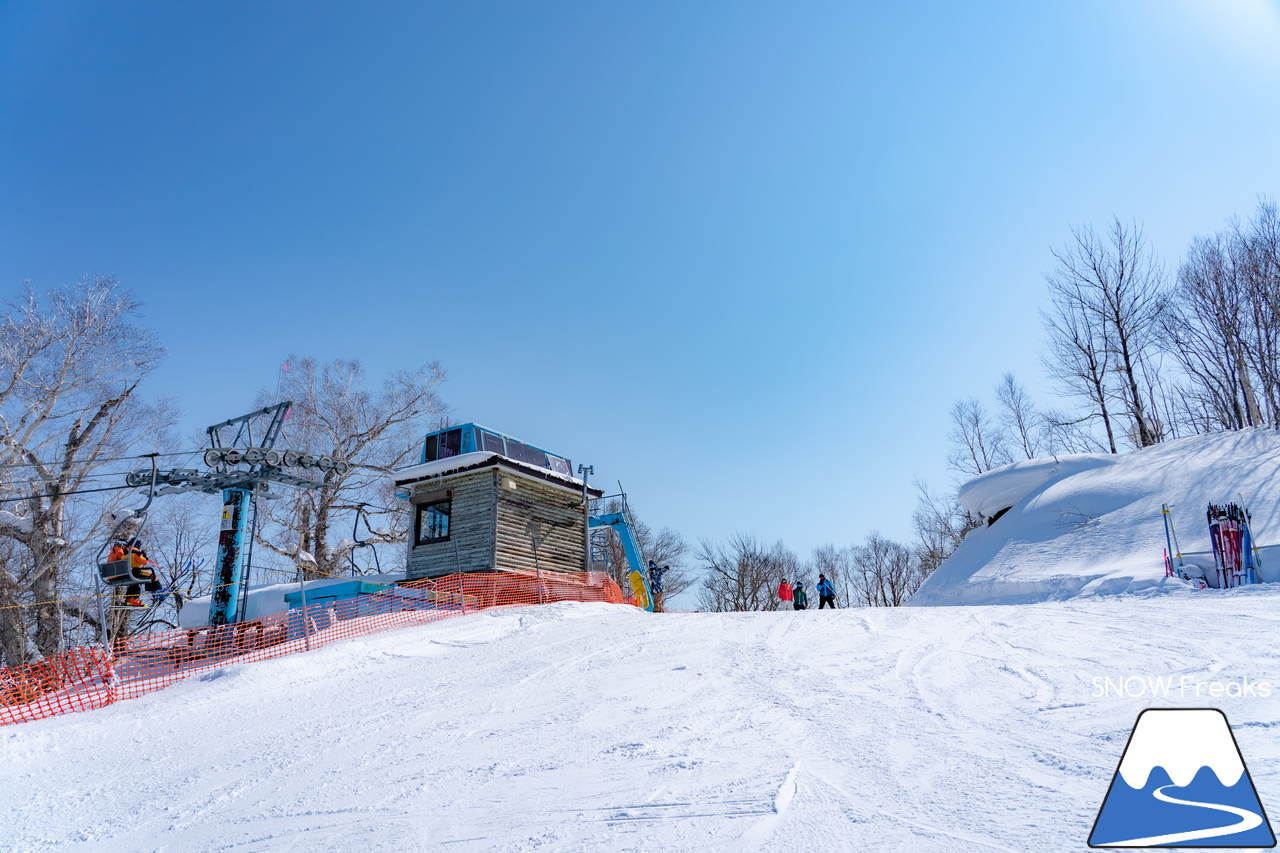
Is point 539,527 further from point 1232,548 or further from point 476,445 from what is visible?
point 1232,548

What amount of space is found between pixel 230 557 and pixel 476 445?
25.0 ft

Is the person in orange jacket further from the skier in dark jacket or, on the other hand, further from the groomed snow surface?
the skier in dark jacket

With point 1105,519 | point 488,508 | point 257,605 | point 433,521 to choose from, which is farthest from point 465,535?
point 1105,519

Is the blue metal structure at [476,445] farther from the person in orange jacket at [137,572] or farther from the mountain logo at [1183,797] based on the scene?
the mountain logo at [1183,797]

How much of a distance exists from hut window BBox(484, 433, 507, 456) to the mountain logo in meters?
19.5

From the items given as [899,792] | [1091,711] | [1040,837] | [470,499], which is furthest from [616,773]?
[470,499]

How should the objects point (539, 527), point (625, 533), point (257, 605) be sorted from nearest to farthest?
point (257, 605), point (539, 527), point (625, 533)

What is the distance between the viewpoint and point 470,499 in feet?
66.7

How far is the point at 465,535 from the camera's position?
1998 centimetres

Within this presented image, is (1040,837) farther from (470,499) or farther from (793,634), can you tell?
(470,499)

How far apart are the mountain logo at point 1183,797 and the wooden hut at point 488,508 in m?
17.2

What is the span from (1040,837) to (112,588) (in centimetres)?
1597

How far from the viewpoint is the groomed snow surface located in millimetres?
3756

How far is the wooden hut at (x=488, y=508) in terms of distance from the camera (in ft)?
64.9
